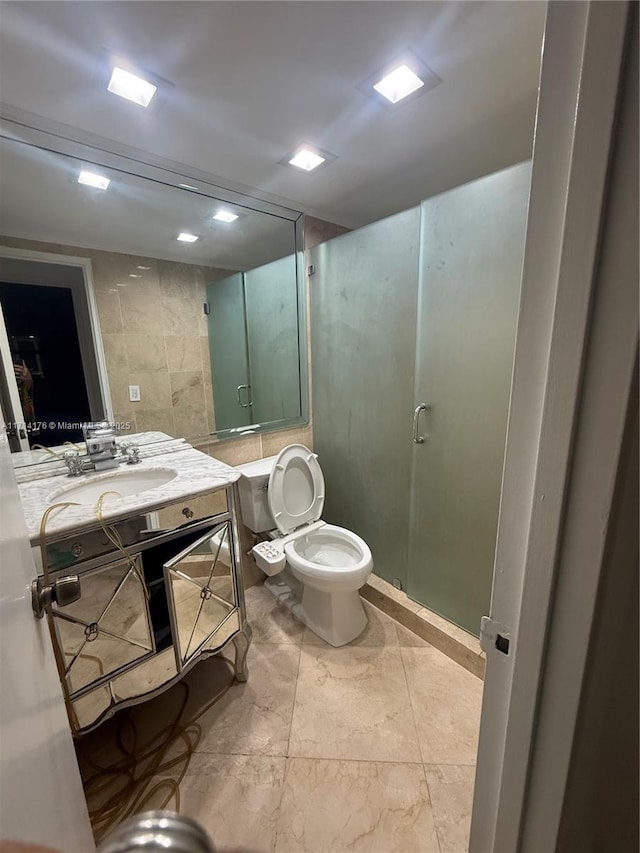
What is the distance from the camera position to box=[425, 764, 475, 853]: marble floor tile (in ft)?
3.34

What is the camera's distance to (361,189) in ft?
5.96

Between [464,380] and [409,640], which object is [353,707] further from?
[464,380]

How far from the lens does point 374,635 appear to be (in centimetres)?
177

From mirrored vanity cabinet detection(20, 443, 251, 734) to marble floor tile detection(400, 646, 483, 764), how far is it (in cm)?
83

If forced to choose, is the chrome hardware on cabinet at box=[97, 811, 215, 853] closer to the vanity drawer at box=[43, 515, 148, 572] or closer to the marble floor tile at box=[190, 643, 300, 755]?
the vanity drawer at box=[43, 515, 148, 572]

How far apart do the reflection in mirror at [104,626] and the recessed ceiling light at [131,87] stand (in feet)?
4.92

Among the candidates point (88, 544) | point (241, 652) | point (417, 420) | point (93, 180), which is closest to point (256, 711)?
point (241, 652)

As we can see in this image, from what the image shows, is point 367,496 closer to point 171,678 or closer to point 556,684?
point 171,678

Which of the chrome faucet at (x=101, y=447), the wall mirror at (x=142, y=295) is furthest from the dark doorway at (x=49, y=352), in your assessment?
the chrome faucet at (x=101, y=447)

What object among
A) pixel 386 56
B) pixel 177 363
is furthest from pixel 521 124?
pixel 177 363

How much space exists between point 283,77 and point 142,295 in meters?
0.99

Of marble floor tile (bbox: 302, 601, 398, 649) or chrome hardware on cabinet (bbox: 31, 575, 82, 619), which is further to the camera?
marble floor tile (bbox: 302, 601, 398, 649)

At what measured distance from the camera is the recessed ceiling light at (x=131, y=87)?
107cm

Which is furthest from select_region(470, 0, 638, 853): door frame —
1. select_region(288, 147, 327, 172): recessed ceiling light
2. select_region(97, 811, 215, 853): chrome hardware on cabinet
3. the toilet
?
select_region(288, 147, 327, 172): recessed ceiling light
